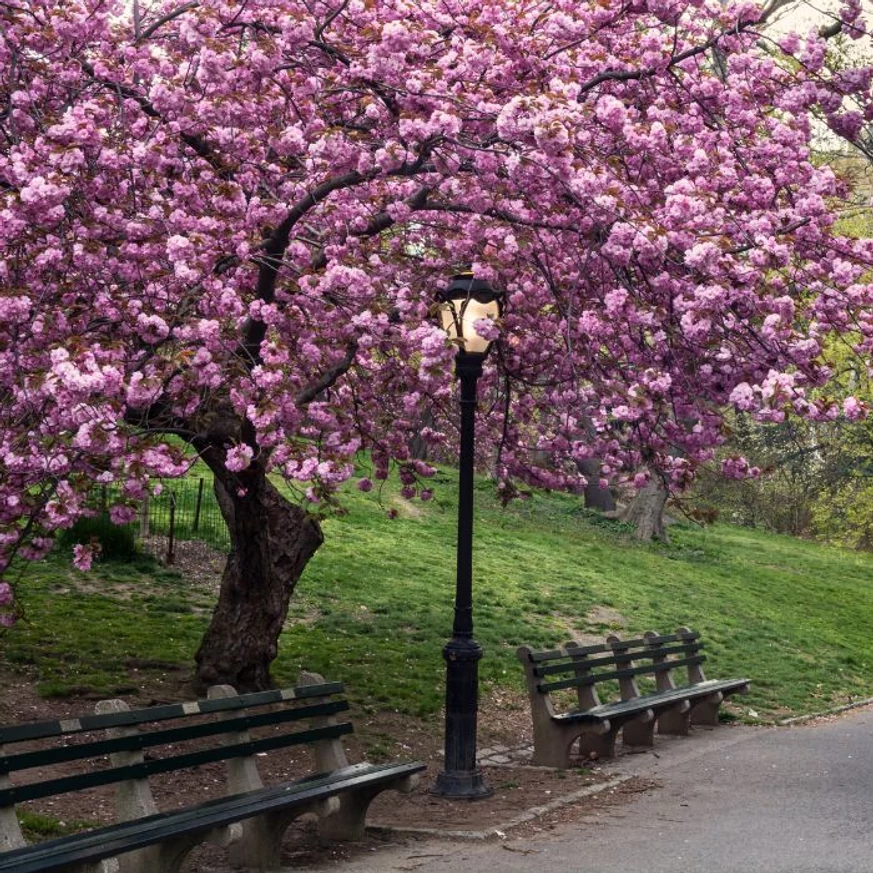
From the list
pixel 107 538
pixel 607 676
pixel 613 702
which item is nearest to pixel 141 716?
pixel 607 676

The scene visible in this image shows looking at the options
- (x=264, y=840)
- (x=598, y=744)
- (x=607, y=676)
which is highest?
(x=607, y=676)

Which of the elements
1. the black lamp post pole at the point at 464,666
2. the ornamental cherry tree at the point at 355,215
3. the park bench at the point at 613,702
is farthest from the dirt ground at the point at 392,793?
the ornamental cherry tree at the point at 355,215

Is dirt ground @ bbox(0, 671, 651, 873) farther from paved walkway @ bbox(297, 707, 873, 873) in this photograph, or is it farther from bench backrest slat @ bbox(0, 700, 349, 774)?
bench backrest slat @ bbox(0, 700, 349, 774)

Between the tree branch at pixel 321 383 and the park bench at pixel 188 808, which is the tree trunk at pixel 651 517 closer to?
the tree branch at pixel 321 383

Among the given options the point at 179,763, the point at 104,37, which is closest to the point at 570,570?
the point at 104,37

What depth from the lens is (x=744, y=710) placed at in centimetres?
1479

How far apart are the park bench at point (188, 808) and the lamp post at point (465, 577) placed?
1458mm

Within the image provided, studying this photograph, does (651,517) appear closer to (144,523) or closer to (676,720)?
(144,523)

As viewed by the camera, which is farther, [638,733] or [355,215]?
[638,733]

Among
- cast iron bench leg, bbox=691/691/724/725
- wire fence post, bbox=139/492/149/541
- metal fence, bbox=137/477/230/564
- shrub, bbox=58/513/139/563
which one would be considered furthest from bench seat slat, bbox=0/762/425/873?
wire fence post, bbox=139/492/149/541

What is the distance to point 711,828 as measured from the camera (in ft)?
27.9

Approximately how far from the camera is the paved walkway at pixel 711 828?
24.4 ft

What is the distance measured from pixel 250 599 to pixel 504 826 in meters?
4.40

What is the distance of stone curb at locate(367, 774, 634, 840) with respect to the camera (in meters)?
8.20
